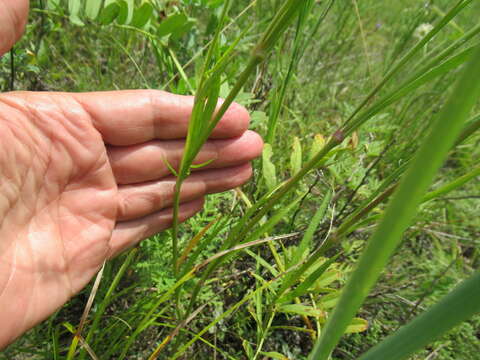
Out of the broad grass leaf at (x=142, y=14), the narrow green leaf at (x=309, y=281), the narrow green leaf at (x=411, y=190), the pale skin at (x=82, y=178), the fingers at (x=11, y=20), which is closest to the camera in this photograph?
the narrow green leaf at (x=411, y=190)

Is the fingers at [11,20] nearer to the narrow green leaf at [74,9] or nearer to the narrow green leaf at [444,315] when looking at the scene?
the narrow green leaf at [74,9]

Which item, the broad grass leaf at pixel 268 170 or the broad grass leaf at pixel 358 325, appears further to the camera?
the broad grass leaf at pixel 268 170

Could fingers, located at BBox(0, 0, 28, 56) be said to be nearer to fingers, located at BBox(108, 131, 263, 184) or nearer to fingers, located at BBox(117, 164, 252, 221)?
fingers, located at BBox(108, 131, 263, 184)

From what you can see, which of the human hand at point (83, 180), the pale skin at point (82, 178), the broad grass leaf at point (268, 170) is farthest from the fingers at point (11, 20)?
the broad grass leaf at point (268, 170)

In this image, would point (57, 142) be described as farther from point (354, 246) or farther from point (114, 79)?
point (354, 246)

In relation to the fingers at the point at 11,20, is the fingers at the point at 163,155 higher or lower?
lower

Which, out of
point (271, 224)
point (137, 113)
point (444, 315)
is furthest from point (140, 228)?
point (444, 315)

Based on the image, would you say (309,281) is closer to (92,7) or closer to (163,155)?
(163,155)
